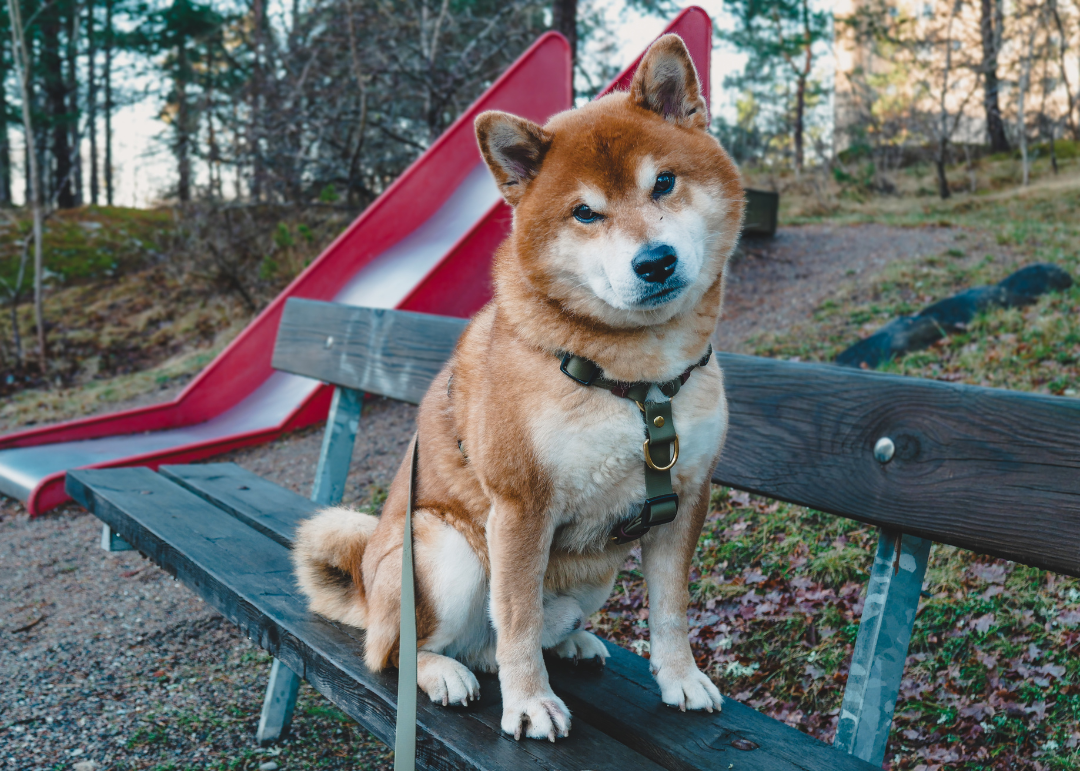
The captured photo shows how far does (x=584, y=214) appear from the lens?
1.61 meters

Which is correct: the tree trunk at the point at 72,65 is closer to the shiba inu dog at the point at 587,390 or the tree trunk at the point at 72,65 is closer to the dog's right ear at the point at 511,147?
the dog's right ear at the point at 511,147

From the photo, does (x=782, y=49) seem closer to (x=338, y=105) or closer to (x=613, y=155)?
(x=338, y=105)

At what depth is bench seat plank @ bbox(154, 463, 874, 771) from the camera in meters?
1.42

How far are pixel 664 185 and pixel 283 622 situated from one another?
1.44 m

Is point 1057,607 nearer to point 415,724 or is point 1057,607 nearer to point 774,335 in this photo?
point 415,724

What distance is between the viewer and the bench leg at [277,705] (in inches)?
106

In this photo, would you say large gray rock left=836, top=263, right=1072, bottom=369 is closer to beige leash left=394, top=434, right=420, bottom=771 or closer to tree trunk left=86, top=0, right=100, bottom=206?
beige leash left=394, top=434, right=420, bottom=771

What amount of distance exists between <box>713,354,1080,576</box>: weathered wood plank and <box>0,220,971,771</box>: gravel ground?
173cm

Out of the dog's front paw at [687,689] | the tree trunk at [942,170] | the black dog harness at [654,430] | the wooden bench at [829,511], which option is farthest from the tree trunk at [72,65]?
the dog's front paw at [687,689]

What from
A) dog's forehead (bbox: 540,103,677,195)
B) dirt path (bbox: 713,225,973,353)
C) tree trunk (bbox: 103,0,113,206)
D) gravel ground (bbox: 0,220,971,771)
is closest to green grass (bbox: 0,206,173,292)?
tree trunk (bbox: 103,0,113,206)

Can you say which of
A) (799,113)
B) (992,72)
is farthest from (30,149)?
Result: (992,72)

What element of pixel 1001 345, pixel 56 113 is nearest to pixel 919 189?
pixel 1001 345

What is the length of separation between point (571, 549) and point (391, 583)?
1.42 ft

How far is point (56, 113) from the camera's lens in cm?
1788
